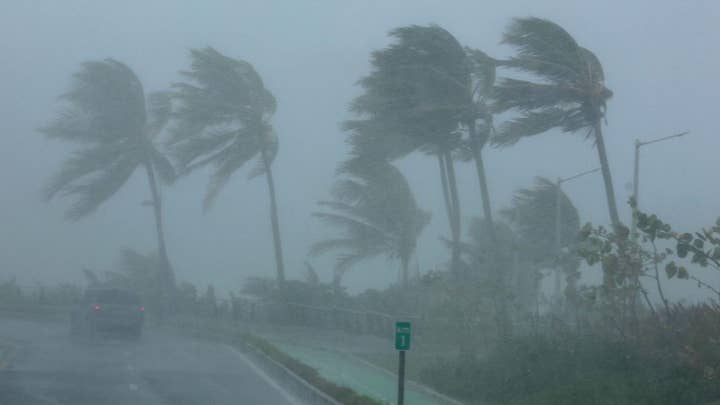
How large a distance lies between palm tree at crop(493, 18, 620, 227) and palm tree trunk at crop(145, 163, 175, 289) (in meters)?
21.7

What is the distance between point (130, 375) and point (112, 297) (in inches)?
525

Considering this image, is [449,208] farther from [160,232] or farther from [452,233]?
[160,232]

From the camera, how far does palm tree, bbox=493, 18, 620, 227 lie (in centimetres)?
2411

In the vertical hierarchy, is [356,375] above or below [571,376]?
below

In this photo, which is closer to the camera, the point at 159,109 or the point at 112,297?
the point at 112,297

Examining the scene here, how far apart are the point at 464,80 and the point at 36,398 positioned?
16760mm

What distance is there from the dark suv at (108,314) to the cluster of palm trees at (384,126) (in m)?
6.61

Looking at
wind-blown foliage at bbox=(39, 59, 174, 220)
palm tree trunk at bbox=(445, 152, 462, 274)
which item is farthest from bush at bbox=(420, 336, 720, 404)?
wind-blown foliage at bbox=(39, 59, 174, 220)

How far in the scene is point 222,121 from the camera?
38.3m

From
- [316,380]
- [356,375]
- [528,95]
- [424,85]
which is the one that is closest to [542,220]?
[424,85]

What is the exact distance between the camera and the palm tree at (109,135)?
40031 mm

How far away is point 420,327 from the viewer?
28297 mm

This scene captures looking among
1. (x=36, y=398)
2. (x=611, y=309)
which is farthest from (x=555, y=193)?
(x=36, y=398)

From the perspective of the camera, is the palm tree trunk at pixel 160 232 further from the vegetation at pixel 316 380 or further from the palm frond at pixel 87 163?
the vegetation at pixel 316 380
